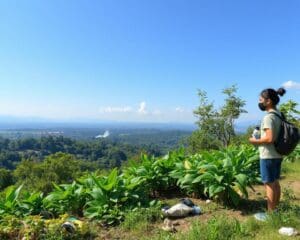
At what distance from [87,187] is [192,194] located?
1781 millimetres

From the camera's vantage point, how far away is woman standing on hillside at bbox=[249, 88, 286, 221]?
4742mm

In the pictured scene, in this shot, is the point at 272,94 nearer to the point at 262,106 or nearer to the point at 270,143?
the point at 262,106

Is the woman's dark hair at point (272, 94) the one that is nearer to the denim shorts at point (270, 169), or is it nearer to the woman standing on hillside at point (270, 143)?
the woman standing on hillside at point (270, 143)

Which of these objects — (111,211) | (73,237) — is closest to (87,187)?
(111,211)

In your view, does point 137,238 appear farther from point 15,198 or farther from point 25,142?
point 25,142

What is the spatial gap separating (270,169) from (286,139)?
46cm

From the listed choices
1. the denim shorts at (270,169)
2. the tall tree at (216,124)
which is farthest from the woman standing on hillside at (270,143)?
the tall tree at (216,124)

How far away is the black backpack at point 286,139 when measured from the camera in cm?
468

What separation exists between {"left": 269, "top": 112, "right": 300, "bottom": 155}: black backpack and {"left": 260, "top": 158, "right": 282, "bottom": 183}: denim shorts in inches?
6.9

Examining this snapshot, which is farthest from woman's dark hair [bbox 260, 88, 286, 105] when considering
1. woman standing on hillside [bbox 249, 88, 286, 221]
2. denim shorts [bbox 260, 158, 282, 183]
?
denim shorts [bbox 260, 158, 282, 183]

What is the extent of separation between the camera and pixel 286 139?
4.69 meters

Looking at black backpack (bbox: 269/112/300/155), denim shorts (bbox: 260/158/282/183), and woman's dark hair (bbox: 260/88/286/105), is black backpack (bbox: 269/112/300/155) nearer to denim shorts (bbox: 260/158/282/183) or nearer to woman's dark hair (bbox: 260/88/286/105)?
denim shorts (bbox: 260/158/282/183)

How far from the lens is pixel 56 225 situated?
423 centimetres

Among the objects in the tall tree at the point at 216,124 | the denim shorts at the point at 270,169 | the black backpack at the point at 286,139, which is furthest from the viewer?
the tall tree at the point at 216,124
